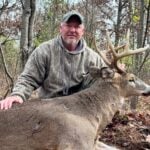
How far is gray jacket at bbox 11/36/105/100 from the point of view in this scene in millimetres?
6824

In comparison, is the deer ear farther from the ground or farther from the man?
the ground

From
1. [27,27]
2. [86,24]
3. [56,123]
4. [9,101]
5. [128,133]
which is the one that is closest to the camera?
[56,123]

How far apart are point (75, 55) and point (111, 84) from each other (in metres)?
0.76

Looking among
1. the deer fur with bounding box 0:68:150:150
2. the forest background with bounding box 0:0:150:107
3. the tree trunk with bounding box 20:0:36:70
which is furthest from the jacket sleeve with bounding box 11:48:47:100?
the forest background with bounding box 0:0:150:107

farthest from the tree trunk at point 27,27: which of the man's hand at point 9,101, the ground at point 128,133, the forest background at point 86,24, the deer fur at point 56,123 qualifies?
the deer fur at point 56,123

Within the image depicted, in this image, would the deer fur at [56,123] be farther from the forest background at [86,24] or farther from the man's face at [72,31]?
the forest background at [86,24]

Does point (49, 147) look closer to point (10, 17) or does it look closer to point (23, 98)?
point (23, 98)

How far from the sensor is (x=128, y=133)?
25.4 feet

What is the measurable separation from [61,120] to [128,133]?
2.30m

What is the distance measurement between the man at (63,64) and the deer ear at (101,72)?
0.33 meters

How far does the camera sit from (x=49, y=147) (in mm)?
5582

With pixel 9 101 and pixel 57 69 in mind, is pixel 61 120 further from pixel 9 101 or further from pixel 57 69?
pixel 57 69

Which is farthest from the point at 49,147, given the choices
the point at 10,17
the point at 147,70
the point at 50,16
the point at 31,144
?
the point at 147,70

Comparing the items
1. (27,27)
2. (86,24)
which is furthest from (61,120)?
(86,24)
